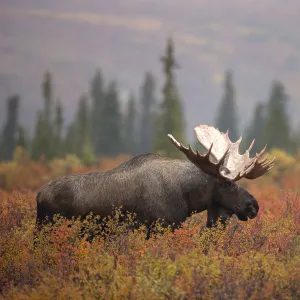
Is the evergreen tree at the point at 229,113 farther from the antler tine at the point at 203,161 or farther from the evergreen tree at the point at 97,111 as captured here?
the antler tine at the point at 203,161

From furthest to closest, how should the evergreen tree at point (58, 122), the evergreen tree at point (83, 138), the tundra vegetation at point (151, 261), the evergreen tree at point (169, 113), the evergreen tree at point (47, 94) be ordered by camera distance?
the evergreen tree at point (58, 122) < the evergreen tree at point (47, 94) < the evergreen tree at point (83, 138) < the evergreen tree at point (169, 113) < the tundra vegetation at point (151, 261)

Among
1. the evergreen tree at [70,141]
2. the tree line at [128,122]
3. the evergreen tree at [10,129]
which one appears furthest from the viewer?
the evergreen tree at [10,129]

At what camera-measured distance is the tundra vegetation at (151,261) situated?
677cm

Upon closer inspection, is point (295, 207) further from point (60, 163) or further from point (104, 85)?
point (104, 85)

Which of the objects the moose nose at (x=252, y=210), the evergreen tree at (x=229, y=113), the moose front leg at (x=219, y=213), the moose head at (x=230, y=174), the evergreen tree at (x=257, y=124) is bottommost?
the evergreen tree at (x=229, y=113)

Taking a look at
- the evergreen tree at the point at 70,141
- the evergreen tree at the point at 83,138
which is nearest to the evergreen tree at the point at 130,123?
the evergreen tree at the point at 70,141

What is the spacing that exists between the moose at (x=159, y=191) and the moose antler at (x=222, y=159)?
0.05 ft

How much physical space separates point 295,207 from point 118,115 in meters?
55.5

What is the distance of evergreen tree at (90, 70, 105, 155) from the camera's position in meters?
66.7

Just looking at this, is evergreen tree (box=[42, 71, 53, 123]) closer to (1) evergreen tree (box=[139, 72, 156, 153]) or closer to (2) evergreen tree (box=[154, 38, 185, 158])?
(2) evergreen tree (box=[154, 38, 185, 158])

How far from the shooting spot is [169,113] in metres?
42.7

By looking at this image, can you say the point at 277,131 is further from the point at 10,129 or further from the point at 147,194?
the point at 147,194

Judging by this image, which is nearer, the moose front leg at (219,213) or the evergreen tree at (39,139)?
the moose front leg at (219,213)

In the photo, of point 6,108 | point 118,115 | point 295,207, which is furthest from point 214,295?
point 6,108
